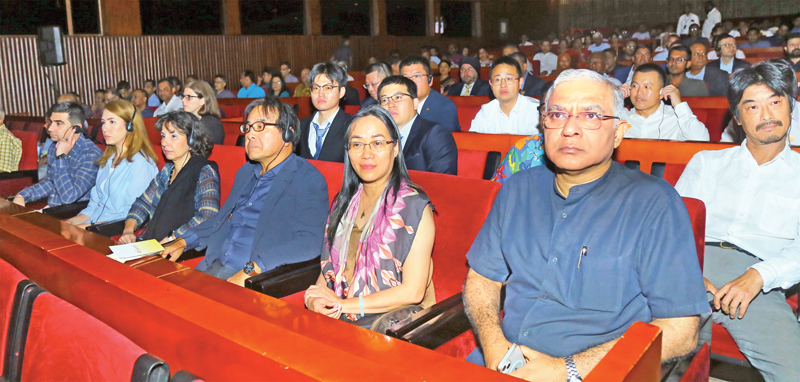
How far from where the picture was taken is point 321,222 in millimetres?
2113

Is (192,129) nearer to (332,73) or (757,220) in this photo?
(332,73)

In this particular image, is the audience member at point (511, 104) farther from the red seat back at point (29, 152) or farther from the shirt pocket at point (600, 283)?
the red seat back at point (29, 152)

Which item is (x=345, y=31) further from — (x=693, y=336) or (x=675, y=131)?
(x=693, y=336)

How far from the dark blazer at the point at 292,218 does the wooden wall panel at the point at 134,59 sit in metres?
8.85

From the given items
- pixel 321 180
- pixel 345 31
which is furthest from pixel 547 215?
pixel 345 31

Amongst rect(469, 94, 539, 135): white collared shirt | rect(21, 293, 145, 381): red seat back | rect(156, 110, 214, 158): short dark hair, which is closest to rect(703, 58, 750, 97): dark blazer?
rect(469, 94, 539, 135): white collared shirt

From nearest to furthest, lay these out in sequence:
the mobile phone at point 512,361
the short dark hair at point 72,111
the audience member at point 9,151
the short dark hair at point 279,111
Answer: the mobile phone at point 512,361 < the short dark hair at point 279,111 < the short dark hair at point 72,111 < the audience member at point 9,151

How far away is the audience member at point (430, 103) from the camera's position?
3.88 meters

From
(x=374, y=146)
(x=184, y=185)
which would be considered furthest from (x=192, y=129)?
(x=374, y=146)

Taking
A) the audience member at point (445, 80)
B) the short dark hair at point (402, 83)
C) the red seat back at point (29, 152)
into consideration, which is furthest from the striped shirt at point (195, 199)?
the audience member at point (445, 80)

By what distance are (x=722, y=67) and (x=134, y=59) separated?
363 inches

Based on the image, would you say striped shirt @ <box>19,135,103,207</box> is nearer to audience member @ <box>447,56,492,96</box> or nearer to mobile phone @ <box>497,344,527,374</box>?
mobile phone @ <box>497,344,527,374</box>

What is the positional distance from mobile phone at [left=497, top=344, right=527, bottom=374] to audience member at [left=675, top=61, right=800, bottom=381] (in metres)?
0.81

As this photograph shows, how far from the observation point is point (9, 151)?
469 centimetres
